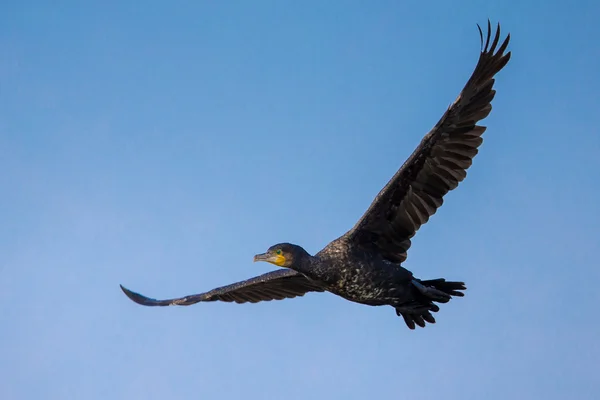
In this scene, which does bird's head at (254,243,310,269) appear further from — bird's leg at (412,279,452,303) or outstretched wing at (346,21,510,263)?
bird's leg at (412,279,452,303)

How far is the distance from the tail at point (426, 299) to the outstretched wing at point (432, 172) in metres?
0.58

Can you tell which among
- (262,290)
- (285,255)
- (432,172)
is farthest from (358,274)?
(262,290)

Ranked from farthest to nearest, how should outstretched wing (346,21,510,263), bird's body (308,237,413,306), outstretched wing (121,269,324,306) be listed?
outstretched wing (121,269,324,306)
bird's body (308,237,413,306)
outstretched wing (346,21,510,263)

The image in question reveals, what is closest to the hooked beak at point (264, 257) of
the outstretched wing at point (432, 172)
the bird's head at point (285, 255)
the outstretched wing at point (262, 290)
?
the bird's head at point (285, 255)

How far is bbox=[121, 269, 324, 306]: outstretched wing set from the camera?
1407 centimetres

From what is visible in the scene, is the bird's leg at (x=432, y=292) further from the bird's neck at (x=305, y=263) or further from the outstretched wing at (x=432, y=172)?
the bird's neck at (x=305, y=263)

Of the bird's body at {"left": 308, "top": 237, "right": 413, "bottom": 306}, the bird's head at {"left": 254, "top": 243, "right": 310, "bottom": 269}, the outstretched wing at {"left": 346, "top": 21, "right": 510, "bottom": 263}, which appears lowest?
the bird's body at {"left": 308, "top": 237, "right": 413, "bottom": 306}

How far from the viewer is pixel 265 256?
1189 cm

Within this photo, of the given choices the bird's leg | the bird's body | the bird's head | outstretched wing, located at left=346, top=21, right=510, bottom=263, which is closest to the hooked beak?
the bird's head

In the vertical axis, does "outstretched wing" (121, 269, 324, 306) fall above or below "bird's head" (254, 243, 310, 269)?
above

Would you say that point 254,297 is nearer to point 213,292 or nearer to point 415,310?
point 213,292

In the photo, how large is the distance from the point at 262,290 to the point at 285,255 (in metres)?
3.00

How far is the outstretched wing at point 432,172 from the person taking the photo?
1173 cm

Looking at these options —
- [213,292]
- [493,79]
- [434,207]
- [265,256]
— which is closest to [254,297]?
[213,292]
